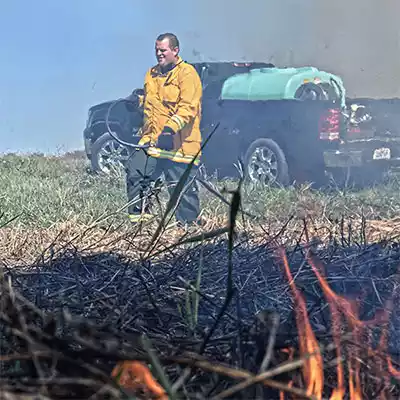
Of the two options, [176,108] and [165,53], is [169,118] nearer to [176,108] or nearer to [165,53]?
[176,108]

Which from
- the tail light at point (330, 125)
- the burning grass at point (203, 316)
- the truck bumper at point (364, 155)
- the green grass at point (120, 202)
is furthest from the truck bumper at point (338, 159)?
the burning grass at point (203, 316)

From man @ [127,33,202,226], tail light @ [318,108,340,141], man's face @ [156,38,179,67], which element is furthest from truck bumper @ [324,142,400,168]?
man's face @ [156,38,179,67]

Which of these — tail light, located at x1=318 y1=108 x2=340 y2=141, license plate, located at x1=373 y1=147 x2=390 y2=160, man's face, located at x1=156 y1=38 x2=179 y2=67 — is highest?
man's face, located at x1=156 y1=38 x2=179 y2=67

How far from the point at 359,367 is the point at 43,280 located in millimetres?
1522

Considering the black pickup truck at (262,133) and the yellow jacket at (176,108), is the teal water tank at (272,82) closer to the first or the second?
the black pickup truck at (262,133)

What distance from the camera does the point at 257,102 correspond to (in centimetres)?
809

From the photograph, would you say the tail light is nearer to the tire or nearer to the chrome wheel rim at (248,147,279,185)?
the tire

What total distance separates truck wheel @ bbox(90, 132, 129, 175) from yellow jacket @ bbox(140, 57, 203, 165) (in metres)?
2.77

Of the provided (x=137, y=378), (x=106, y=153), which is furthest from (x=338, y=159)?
(x=137, y=378)

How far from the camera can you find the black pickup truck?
24.8ft

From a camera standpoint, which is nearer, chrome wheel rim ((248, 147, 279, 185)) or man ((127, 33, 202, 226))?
man ((127, 33, 202, 226))

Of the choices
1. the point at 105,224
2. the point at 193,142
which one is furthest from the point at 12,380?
the point at 193,142

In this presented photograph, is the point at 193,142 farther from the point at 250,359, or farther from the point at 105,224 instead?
the point at 250,359

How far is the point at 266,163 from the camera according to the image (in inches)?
302
